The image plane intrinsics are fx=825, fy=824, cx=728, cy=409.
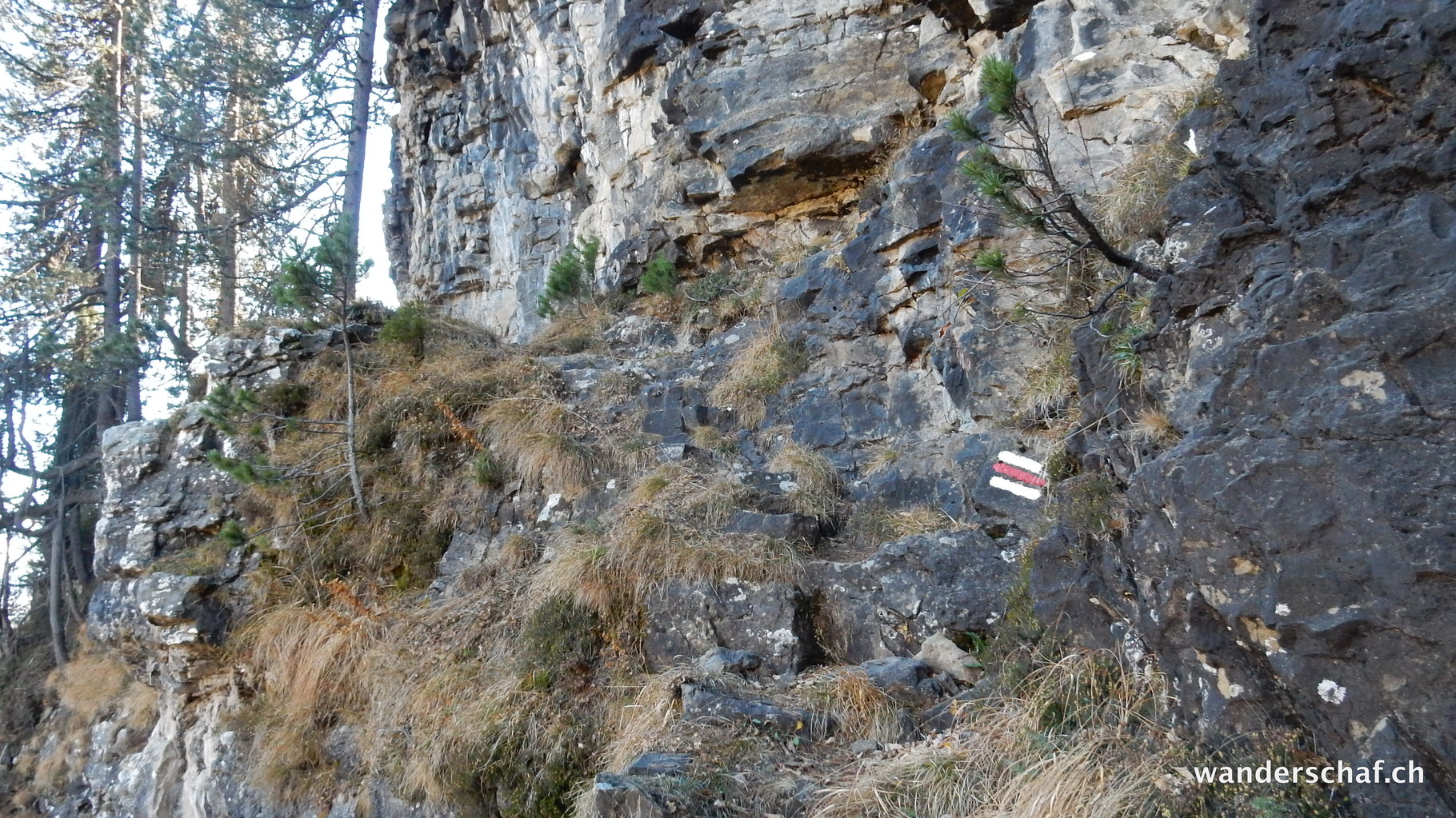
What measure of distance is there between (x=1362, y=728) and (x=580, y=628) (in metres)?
3.89

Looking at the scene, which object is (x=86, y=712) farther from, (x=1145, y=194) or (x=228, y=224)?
(x=1145, y=194)

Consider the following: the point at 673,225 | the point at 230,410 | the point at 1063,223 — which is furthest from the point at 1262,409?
the point at 230,410

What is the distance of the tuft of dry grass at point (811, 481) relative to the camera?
5.38 metres

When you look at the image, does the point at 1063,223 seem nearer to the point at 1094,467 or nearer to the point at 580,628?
the point at 1094,467

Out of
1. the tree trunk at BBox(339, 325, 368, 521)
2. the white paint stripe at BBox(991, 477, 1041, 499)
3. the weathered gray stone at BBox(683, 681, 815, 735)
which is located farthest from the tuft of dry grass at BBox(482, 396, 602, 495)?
the white paint stripe at BBox(991, 477, 1041, 499)

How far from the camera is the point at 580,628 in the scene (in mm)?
5051

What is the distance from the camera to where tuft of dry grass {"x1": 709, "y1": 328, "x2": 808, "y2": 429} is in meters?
6.56

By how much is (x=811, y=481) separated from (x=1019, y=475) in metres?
1.51

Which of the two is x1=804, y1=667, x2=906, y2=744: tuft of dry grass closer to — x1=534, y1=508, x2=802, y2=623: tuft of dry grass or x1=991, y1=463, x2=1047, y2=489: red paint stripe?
x1=534, y1=508, x2=802, y2=623: tuft of dry grass

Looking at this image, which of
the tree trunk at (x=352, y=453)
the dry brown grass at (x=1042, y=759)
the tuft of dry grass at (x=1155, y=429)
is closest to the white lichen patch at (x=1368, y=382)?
the tuft of dry grass at (x=1155, y=429)

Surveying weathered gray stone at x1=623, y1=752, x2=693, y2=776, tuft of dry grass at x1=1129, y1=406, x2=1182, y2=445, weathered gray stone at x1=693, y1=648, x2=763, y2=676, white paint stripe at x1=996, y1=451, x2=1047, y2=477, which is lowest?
weathered gray stone at x1=623, y1=752, x2=693, y2=776

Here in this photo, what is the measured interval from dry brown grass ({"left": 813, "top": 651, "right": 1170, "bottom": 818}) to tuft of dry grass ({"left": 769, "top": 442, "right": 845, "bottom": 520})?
6.97 feet

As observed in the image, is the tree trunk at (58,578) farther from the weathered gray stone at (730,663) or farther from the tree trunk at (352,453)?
the weathered gray stone at (730,663)

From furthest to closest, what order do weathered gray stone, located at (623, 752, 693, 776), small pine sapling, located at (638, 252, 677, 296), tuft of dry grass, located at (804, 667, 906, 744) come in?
small pine sapling, located at (638, 252, 677, 296) < tuft of dry grass, located at (804, 667, 906, 744) < weathered gray stone, located at (623, 752, 693, 776)
